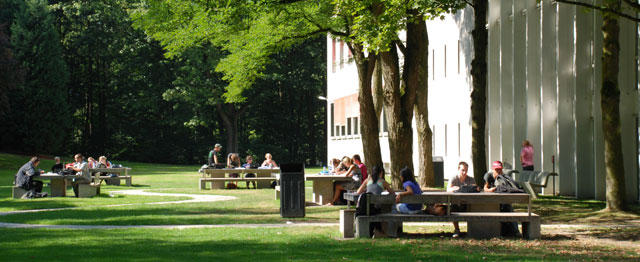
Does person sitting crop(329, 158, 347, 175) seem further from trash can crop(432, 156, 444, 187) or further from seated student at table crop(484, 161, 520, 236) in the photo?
seated student at table crop(484, 161, 520, 236)

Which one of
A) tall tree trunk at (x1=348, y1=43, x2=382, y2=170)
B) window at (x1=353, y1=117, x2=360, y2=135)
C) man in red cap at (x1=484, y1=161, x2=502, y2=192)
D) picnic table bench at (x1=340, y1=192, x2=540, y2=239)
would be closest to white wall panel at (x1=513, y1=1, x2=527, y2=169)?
tall tree trunk at (x1=348, y1=43, x2=382, y2=170)

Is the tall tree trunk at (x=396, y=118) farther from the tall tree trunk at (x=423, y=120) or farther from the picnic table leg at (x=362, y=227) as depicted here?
the picnic table leg at (x=362, y=227)

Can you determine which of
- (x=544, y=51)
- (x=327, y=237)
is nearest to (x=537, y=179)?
(x=544, y=51)

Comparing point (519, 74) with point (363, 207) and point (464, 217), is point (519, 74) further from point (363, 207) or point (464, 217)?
point (363, 207)

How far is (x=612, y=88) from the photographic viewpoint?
1827 cm

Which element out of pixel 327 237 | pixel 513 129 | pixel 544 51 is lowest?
pixel 327 237

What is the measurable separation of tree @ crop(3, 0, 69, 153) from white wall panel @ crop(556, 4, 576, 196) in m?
46.0

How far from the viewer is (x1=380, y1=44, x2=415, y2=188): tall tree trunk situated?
23.6 meters

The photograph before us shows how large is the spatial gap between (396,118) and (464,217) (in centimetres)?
1030

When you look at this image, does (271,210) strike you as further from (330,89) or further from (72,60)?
(72,60)

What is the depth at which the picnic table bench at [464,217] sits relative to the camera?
13.6m

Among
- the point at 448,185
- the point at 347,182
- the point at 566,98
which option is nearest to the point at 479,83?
the point at 347,182

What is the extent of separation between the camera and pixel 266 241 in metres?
13.4

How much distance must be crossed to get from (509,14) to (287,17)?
26.9 feet
